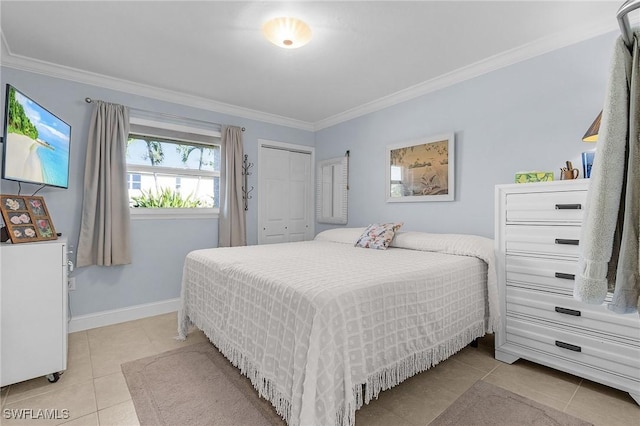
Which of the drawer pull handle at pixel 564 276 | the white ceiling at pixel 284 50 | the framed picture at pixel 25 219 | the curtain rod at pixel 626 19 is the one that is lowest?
the drawer pull handle at pixel 564 276

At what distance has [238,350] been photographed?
6.02ft

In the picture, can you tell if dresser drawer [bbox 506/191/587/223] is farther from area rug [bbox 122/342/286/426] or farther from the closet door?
the closet door

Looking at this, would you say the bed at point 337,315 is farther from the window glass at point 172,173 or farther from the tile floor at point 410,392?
the window glass at point 172,173

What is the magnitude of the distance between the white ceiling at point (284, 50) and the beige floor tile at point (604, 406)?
238cm

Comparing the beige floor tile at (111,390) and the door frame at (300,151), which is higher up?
the door frame at (300,151)

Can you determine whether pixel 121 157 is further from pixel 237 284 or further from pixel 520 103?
pixel 520 103

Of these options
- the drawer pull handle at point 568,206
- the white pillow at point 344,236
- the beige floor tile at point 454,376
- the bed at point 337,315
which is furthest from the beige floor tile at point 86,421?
the drawer pull handle at point 568,206

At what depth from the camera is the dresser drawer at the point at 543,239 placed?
193cm

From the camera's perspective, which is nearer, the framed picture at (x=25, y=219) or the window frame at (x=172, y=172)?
the framed picture at (x=25, y=219)

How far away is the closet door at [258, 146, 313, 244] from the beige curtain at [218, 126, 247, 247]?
36 cm

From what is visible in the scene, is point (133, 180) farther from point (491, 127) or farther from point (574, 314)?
point (574, 314)

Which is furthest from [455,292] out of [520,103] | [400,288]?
[520,103]

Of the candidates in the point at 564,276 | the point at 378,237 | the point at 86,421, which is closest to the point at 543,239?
the point at 564,276

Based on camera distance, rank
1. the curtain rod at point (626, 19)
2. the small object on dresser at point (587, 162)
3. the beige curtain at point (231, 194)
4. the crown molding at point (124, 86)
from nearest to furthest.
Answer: the curtain rod at point (626, 19), the small object on dresser at point (587, 162), the crown molding at point (124, 86), the beige curtain at point (231, 194)
